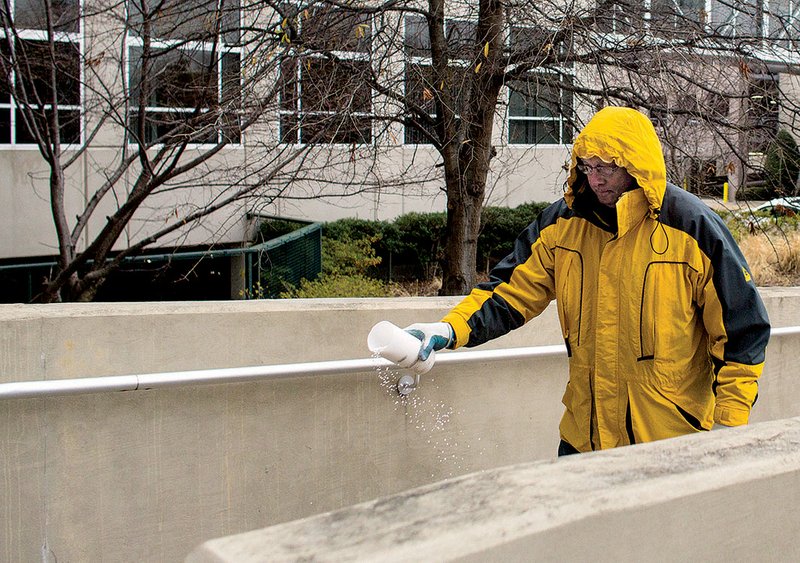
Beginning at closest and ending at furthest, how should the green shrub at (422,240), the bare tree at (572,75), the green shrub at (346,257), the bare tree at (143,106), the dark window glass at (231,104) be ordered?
1. the bare tree at (572,75)
2. the dark window glass at (231,104)
3. the bare tree at (143,106)
4. the green shrub at (346,257)
5. the green shrub at (422,240)

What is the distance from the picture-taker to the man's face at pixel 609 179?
2928mm

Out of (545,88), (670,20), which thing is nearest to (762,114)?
(670,20)

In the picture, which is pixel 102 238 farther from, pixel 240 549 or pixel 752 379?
pixel 240 549

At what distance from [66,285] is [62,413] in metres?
4.74

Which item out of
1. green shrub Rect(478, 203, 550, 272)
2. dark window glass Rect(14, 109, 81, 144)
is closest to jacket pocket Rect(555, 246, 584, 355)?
dark window glass Rect(14, 109, 81, 144)

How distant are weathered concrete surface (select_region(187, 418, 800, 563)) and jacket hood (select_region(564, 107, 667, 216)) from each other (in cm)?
101

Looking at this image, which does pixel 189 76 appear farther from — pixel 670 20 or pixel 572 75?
pixel 670 20

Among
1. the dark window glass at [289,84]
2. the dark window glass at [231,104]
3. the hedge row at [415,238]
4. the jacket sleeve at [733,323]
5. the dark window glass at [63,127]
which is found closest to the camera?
the jacket sleeve at [733,323]

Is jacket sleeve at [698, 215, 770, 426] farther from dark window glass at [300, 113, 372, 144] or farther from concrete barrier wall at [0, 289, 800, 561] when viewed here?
dark window glass at [300, 113, 372, 144]

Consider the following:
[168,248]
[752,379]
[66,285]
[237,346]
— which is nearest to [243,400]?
[237,346]

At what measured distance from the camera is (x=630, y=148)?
9.35 ft

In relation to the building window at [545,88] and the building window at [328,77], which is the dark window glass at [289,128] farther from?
the building window at [545,88]

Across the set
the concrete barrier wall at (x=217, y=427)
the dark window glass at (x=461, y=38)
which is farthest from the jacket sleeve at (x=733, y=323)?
the dark window glass at (x=461, y=38)

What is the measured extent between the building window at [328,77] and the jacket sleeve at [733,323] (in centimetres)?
346
